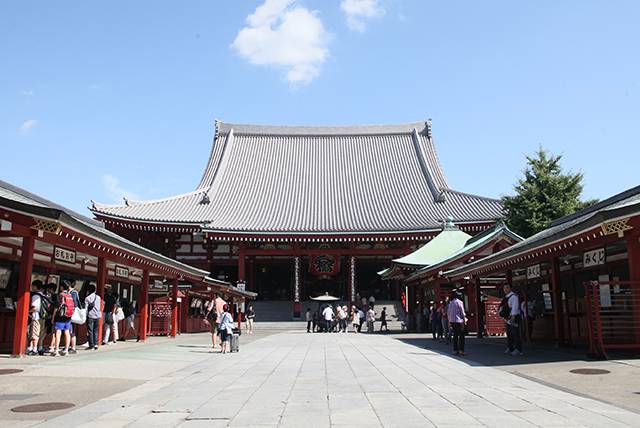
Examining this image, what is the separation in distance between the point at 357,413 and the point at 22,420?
11.6ft

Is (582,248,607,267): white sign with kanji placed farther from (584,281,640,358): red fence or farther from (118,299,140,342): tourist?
(118,299,140,342): tourist

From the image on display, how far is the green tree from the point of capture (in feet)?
109

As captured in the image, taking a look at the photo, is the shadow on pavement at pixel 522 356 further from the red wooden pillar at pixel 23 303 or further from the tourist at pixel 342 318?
the tourist at pixel 342 318

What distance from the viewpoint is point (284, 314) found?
1403 inches

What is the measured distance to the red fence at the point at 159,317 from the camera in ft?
77.0

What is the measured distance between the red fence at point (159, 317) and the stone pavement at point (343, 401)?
1256 cm

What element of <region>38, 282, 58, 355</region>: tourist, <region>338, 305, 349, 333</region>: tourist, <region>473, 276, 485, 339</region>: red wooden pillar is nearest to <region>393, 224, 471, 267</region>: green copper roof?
<region>473, 276, 485, 339</region>: red wooden pillar

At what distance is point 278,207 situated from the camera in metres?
39.6

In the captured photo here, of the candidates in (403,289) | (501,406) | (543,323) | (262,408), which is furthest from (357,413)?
(403,289)

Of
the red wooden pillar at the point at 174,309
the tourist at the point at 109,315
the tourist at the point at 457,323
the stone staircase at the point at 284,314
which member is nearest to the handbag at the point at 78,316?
the tourist at the point at 109,315

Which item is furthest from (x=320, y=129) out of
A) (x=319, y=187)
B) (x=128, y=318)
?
(x=128, y=318)

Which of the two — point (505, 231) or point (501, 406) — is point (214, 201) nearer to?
point (505, 231)

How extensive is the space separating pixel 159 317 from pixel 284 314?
1294 cm

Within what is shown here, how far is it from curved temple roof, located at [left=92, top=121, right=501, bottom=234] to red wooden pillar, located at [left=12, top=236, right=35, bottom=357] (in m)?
21.4
